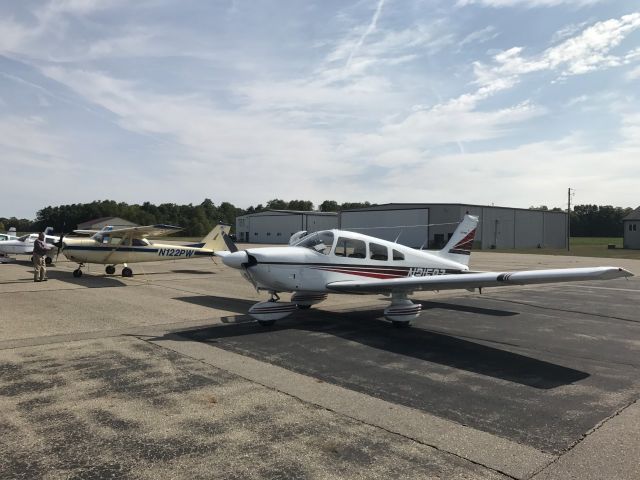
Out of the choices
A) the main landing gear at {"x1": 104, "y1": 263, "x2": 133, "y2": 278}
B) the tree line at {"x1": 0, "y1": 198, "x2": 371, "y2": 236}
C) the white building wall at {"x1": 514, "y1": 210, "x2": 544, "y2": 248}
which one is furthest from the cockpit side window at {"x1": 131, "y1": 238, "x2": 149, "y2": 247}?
the tree line at {"x1": 0, "y1": 198, "x2": 371, "y2": 236}

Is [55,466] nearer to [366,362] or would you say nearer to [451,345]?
[366,362]

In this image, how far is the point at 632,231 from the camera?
7106cm

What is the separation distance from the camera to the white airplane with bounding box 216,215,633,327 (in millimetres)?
9016

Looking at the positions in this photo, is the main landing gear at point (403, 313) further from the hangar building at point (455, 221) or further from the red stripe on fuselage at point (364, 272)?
the hangar building at point (455, 221)

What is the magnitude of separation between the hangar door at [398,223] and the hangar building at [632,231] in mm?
33098

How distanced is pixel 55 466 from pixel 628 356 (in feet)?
26.4

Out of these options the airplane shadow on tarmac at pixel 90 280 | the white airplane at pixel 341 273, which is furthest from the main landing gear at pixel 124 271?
the white airplane at pixel 341 273

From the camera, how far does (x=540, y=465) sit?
3721mm

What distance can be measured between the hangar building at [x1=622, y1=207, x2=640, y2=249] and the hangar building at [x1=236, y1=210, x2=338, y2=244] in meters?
45.7

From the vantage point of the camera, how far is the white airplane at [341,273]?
902 cm

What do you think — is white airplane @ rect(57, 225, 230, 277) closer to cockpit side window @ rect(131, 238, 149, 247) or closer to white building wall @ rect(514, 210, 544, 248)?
cockpit side window @ rect(131, 238, 149, 247)

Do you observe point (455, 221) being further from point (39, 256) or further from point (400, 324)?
point (400, 324)

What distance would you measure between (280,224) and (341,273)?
7410cm

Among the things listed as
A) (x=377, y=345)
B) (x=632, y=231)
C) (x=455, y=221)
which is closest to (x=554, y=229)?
(x=632, y=231)
